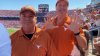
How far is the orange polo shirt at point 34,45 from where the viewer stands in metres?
3.03

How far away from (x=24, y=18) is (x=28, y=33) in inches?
8.4

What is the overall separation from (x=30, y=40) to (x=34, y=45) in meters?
0.08

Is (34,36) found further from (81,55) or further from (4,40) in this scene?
(4,40)

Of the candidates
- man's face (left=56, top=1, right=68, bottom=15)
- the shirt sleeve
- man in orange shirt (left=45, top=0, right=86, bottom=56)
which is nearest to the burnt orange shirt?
man in orange shirt (left=45, top=0, right=86, bottom=56)

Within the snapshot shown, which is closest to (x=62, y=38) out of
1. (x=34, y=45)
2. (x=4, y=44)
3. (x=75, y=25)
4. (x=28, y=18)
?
(x=75, y=25)

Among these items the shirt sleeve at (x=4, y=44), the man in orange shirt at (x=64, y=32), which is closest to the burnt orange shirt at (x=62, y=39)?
the man in orange shirt at (x=64, y=32)

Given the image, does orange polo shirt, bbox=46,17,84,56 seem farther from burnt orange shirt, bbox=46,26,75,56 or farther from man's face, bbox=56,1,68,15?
man's face, bbox=56,1,68,15

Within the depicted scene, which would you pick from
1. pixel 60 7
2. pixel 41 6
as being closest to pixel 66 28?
pixel 60 7

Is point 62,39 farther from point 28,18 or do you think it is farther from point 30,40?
point 28,18

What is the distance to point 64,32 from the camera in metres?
3.19

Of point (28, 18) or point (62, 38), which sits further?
point (62, 38)

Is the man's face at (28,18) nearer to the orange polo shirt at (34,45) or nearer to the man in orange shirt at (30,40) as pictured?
the man in orange shirt at (30,40)

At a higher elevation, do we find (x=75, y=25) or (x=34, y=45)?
(x=75, y=25)

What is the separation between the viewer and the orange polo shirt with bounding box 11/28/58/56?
303 cm
